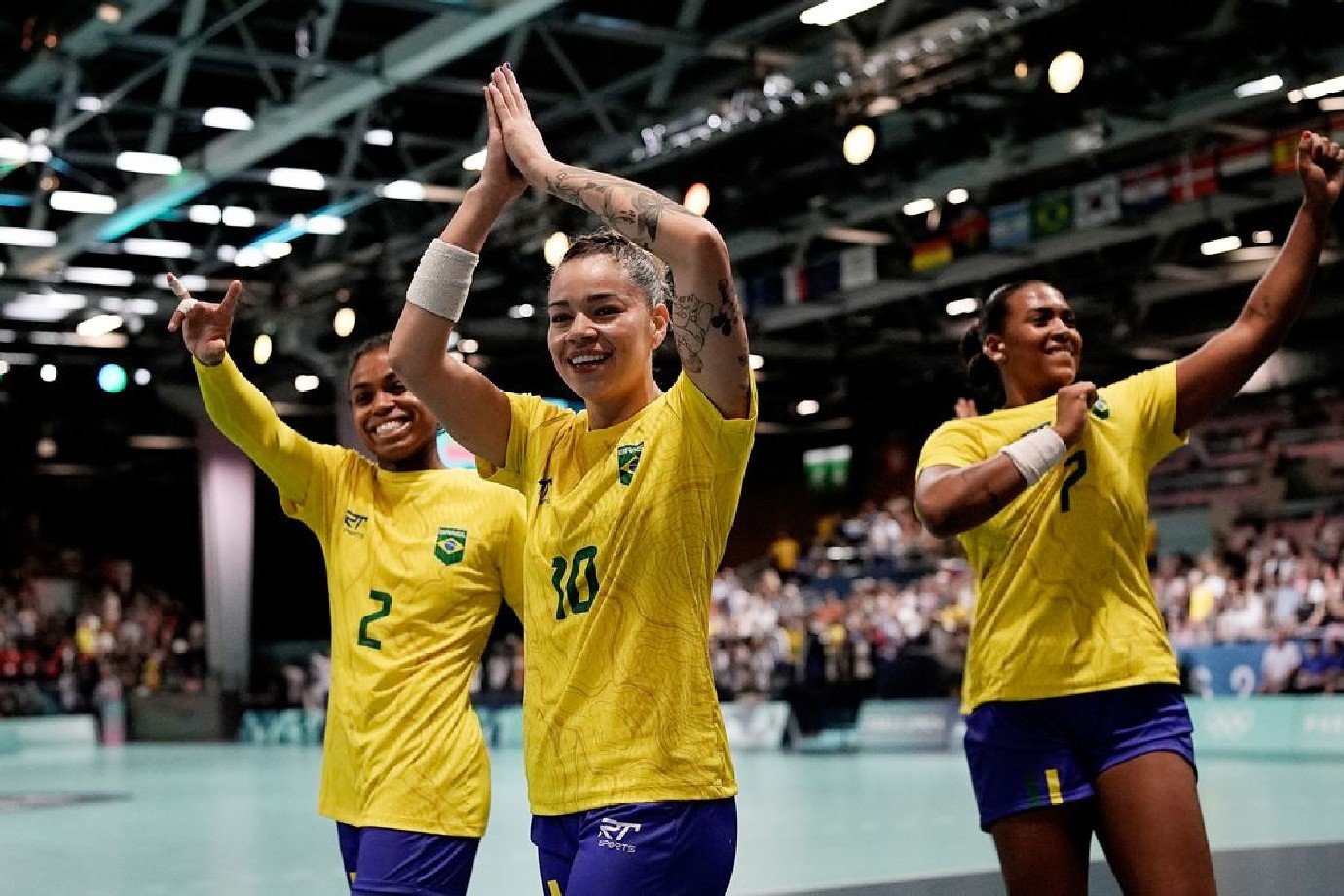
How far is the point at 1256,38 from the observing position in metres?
14.2

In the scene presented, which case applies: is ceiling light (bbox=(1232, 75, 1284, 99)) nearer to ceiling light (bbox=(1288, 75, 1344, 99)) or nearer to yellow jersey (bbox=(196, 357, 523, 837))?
ceiling light (bbox=(1288, 75, 1344, 99))

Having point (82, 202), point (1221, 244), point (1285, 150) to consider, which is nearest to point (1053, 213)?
point (1285, 150)

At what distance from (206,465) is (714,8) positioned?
1685cm

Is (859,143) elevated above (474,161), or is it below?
below

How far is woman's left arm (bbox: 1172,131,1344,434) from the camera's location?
355cm

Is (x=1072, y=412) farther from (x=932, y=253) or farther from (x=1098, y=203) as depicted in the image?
(x=932, y=253)

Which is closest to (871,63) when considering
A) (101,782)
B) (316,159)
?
(316,159)

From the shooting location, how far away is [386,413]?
403cm

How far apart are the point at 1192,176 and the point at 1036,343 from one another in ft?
44.9

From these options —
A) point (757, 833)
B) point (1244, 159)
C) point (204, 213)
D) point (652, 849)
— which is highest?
point (204, 213)

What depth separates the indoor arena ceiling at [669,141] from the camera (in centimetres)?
1480

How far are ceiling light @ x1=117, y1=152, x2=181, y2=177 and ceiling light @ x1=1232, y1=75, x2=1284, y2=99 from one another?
425 inches

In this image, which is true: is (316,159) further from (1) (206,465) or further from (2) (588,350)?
(2) (588,350)

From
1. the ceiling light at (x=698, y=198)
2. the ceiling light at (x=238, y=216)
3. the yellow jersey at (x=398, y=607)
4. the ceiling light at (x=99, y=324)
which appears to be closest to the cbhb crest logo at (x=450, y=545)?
the yellow jersey at (x=398, y=607)
